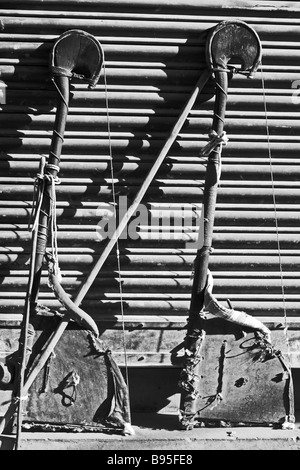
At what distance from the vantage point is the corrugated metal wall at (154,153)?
682 centimetres

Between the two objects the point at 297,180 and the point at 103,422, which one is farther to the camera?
the point at 297,180

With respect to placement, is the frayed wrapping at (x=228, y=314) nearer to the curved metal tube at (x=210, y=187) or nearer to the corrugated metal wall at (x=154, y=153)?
the curved metal tube at (x=210, y=187)

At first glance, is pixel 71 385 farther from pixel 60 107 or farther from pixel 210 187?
pixel 60 107

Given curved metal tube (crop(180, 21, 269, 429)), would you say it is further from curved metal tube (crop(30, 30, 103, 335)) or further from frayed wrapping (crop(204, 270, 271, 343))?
curved metal tube (crop(30, 30, 103, 335))

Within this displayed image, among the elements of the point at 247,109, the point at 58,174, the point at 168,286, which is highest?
the point at 247,109

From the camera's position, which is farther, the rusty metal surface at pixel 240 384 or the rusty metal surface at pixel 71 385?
the rusty metal surface at pixel 240 384

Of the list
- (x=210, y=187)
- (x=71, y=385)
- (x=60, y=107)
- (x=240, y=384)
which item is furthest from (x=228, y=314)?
(x=60, y=107)

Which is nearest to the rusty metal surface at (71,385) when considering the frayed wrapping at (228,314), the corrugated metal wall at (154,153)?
the corrugated metal wall at (154,153)

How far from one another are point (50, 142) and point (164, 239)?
44.4 inches

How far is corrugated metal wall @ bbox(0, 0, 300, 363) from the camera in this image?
6.82 meters

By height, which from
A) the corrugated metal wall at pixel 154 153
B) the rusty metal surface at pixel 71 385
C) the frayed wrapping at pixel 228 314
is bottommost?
the rusty metal surface at pixel 71 385

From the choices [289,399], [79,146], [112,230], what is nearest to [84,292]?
[112,230]

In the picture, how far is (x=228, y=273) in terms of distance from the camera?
7039mm

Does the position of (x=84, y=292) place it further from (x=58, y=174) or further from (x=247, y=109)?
(x=247, y=109)
